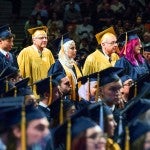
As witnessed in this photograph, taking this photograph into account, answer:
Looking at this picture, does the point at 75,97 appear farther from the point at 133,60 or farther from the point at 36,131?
the point at 36,131

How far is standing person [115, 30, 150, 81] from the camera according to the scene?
8969mm

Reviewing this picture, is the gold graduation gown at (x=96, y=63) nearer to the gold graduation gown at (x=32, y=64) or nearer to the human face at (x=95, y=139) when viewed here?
the gold graduation gown at (x=32, y=64)

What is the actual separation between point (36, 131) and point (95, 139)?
0.40 metres

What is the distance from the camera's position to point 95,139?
443 centimetres

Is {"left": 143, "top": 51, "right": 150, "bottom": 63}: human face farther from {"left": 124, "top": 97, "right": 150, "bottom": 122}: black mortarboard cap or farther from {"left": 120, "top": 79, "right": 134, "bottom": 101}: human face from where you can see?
{"left": 124, "top": 97, "right": 150, "bottom": 122}: black mortarboard cap

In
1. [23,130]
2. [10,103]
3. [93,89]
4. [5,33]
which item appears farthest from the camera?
[5,33]

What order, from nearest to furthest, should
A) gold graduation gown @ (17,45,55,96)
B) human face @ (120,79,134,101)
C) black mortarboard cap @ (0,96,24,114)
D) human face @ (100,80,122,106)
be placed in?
black mortarboard cap @ (0,96,24,114) < human face @ (100,80,122,106) < human face @ (120,79,134,101) < gold graduation gown @ (17,45,55,96)

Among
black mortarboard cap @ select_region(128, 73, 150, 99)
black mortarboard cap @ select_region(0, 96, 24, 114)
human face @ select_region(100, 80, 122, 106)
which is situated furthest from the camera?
black mortarboard cap @ select_region(128, 73, 150, 99)

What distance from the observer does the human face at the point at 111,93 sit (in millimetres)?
6199

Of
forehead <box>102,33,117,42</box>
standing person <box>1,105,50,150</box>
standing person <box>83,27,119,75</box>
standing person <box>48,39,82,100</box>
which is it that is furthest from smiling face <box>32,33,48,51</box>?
standing person <box>1,105,50,150</box>

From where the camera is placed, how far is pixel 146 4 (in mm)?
15930

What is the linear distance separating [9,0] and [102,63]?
7.60 m

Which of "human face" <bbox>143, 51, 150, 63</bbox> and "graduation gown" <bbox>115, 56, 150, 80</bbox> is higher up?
"human face" <bbox>143, 51, 150, 63</bbox>

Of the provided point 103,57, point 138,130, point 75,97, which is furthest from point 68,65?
point 138,130
